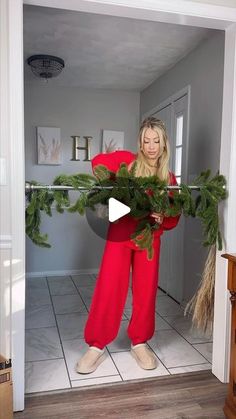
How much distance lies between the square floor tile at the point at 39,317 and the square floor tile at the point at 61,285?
0.41m

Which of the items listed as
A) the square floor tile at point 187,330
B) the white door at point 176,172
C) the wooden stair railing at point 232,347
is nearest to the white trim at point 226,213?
the wooden stair railing at point 232,347

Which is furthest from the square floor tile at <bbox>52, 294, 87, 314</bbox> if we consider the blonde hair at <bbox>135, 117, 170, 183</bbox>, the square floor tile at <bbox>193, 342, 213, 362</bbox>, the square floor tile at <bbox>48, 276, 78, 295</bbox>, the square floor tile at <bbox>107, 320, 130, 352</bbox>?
the blonde hair at <bbox>135, 117, 170, 183</bbox>

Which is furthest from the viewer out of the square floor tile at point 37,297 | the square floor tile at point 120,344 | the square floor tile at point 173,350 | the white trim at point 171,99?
the square floor tile at point 37,297

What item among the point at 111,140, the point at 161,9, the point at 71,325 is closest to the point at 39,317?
the point at 71,325

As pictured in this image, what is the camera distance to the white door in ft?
10.2

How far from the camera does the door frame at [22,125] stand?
62.8 inches

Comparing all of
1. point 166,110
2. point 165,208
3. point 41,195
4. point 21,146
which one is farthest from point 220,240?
point 166,110

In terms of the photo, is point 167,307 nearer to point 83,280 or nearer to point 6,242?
point 83,280

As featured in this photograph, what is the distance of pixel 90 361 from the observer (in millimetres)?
2105

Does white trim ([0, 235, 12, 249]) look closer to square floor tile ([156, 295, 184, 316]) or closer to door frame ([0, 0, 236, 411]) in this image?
door frame ([0, 0, 236, 411])

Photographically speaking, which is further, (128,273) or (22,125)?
(128,273)

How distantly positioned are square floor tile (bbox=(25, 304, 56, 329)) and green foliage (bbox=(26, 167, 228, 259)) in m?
1.29

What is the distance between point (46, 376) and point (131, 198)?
1.15m

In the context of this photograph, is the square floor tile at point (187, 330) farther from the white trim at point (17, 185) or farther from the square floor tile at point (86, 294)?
the white trim at point (17, 185)
